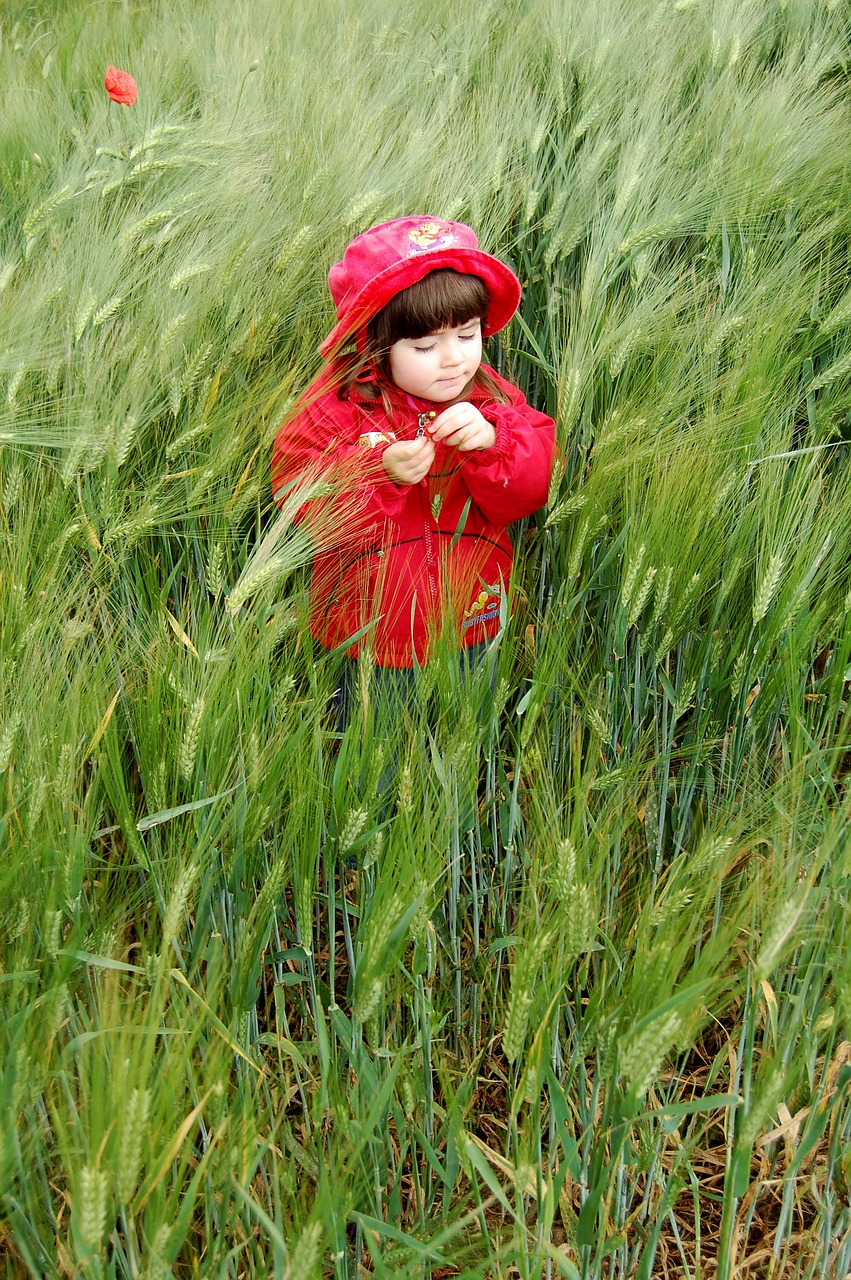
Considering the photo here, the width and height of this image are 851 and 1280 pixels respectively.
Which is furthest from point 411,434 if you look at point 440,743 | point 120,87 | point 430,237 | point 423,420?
point 120,87

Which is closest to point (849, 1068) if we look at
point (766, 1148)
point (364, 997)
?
point (766, 1148)

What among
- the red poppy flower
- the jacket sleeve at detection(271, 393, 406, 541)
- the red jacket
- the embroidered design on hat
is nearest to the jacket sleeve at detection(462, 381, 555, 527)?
the red jacket

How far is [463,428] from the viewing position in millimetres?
1343

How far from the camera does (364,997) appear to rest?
822 mm

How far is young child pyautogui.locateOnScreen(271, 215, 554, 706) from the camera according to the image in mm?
1323

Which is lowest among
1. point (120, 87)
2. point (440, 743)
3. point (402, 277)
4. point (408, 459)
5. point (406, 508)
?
point (440, 743)

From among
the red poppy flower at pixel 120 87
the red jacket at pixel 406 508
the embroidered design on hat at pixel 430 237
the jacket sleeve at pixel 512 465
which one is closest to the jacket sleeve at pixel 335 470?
the red jacket at pixel 406 508

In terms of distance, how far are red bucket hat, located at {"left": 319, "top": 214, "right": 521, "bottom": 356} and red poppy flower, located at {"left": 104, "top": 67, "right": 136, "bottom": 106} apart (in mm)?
791

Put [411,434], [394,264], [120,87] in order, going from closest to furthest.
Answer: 1. [394,264]
2. [411,434]
3. [120,87]

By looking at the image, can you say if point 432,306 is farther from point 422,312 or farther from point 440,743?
point 440,743

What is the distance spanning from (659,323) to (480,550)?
423 mm

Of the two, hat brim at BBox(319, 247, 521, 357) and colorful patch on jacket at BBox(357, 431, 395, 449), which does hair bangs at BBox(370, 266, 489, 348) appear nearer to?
hat brim at BBox(319, 247, 521, 357)

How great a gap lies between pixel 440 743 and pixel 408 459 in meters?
0.41

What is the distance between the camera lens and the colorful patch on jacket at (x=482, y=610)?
1.42 m
